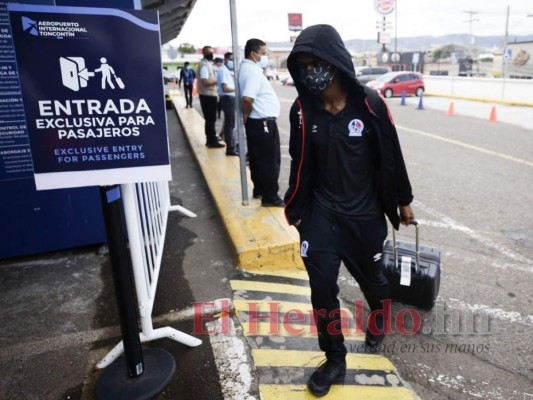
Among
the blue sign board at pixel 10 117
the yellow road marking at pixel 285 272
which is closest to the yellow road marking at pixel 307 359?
the yellow road marking at pixel 285 272

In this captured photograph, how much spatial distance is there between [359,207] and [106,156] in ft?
4.33

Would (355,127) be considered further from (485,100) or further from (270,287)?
(485,100)

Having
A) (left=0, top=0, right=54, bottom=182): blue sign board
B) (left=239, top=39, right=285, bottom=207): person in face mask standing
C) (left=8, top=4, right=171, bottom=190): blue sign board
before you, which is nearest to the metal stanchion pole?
(left=8, top=4, right=171, bottom=190): blue sign board

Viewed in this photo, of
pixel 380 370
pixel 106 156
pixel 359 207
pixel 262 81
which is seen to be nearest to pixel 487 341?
pixel 380 370

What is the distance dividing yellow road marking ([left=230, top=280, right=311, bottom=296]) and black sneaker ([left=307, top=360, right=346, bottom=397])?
3.32ft

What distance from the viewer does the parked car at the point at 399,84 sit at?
23.8m

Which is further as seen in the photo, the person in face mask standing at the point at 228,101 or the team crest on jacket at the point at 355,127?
the person in face mask standing at the point at 228,101

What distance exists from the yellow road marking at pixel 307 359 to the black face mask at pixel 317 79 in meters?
1.56

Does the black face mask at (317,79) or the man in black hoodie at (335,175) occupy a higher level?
the black face mask at (317,79)

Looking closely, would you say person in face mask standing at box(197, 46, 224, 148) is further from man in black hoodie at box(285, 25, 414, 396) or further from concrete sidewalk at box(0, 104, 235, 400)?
man in black hoodie at box(285, 25, 414, 396)

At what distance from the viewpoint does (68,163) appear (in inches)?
78.5

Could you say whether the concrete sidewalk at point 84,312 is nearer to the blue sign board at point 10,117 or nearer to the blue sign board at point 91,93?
the blue sign board at point 10,117

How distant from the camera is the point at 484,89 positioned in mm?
21906

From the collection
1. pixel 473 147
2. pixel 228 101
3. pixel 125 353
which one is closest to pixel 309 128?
pixel 125 353
